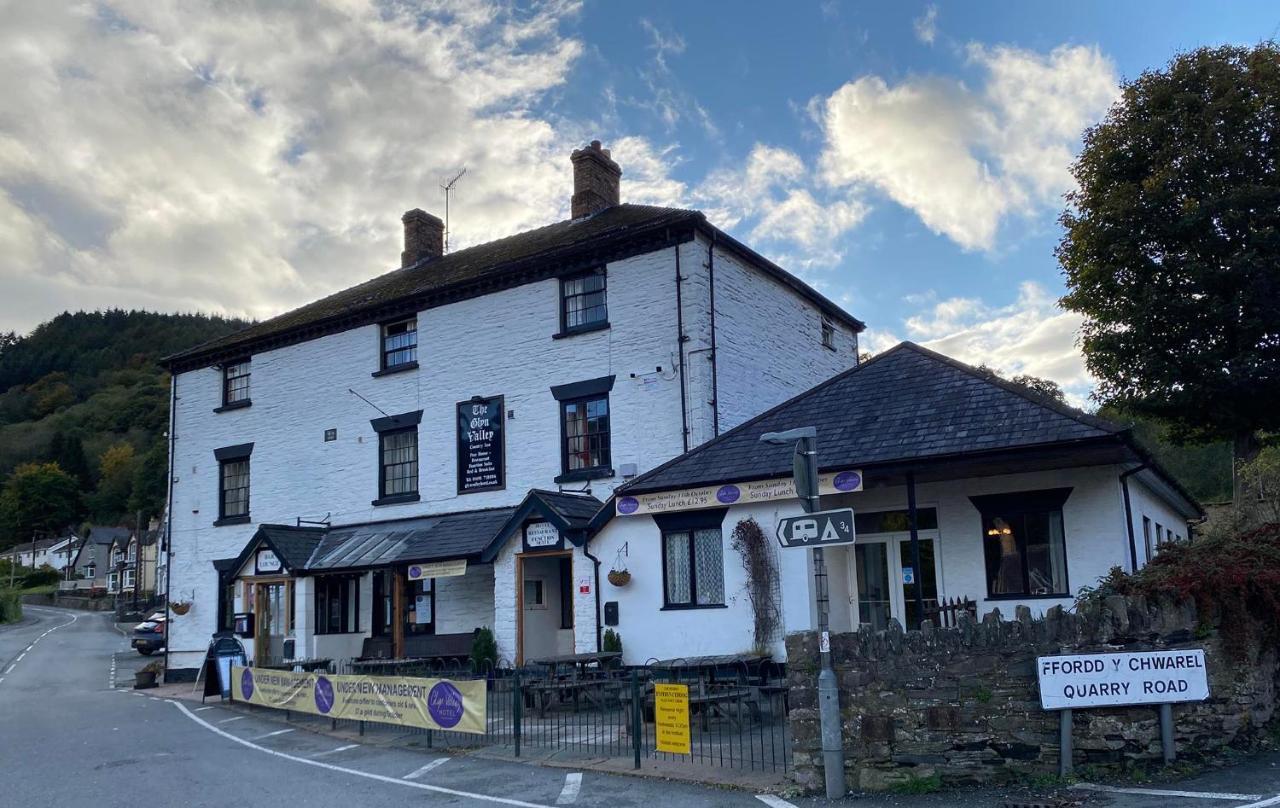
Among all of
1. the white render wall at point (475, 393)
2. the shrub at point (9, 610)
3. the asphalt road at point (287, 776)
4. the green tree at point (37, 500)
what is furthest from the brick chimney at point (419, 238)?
the green tree at point (37, 500)

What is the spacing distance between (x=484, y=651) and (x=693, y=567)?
4.98m

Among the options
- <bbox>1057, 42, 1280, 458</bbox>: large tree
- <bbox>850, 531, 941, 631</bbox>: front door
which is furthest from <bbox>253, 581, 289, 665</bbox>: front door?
<bbox>1057, 42, 1280, 458</bbox>: large tree

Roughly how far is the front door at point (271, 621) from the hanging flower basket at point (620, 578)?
10155mm

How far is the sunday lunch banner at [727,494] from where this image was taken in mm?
16547

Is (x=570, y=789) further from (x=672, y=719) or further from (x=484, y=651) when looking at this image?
(x=484, y=651)

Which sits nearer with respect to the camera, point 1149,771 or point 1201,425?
point 1149,771

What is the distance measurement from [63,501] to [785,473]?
437 feet

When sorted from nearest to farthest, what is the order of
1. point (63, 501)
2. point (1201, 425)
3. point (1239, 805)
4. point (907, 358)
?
point (1239, 805) < point (907, 358) < point (1201, 425) < point (63, 501)

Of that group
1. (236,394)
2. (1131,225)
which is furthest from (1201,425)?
(236,394)

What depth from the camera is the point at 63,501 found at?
419 feet

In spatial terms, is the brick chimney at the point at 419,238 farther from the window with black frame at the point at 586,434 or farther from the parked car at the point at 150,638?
the parked car at the point at 150,638

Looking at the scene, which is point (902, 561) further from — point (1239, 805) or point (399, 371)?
point (399, 371)

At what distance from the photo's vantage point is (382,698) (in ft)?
49.5

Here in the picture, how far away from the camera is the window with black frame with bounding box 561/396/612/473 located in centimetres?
2227
